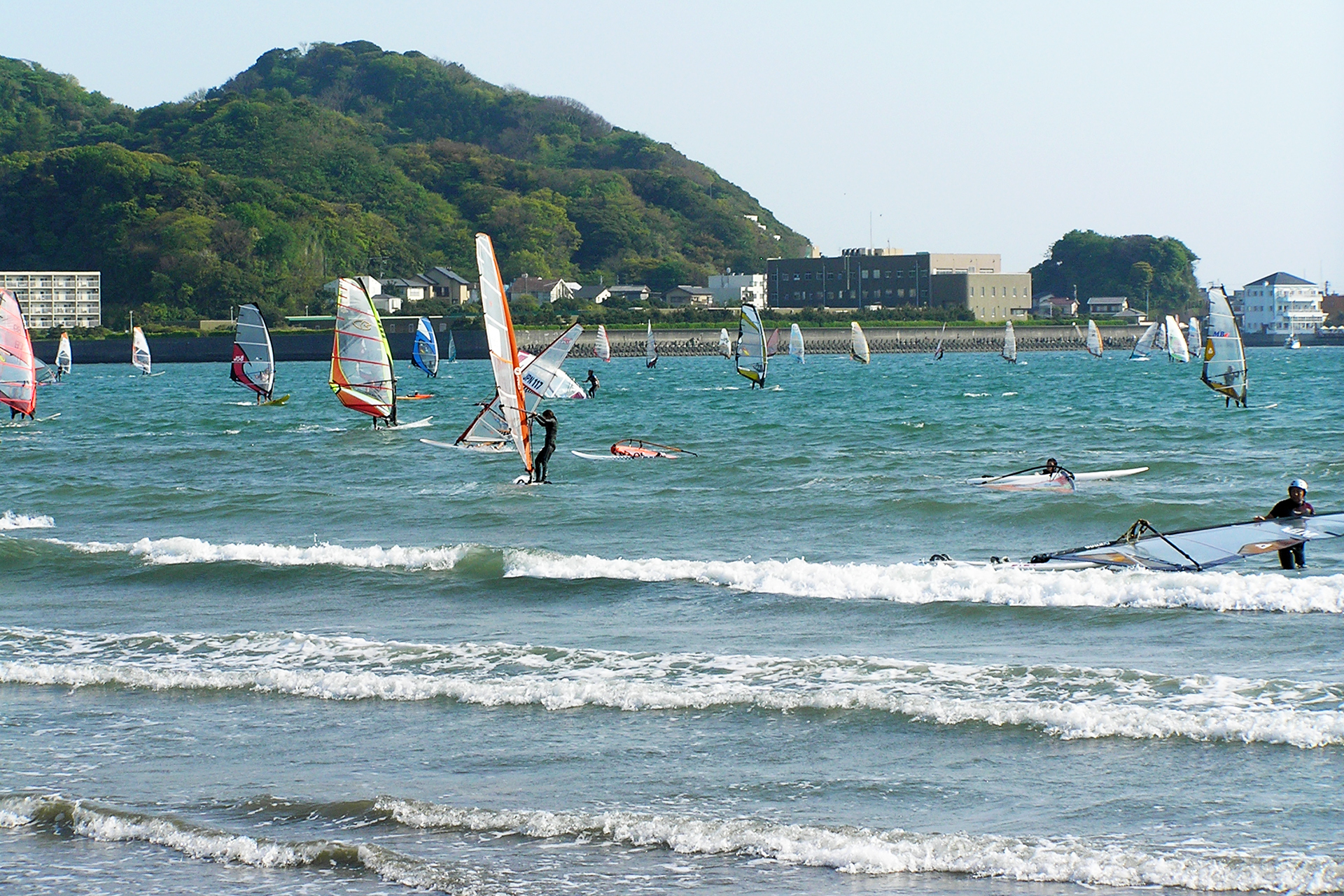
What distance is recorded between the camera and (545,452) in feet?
67.5

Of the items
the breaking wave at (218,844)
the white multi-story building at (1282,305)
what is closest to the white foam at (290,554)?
the breaking wave at (218,844)

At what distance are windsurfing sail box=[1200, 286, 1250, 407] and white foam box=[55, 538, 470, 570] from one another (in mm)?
19596

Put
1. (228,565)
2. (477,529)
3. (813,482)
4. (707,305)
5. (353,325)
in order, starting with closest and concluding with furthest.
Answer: (228,565), (477,529), (813,482), (353,325), (707,305)

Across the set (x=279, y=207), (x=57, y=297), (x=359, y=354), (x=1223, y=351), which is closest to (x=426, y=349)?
(x=359, y=354)

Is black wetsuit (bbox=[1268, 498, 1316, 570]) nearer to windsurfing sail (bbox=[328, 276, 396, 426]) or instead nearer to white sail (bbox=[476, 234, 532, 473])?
white sail (bbox=[476, 234, 532, 473])

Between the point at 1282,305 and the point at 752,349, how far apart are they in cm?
11623

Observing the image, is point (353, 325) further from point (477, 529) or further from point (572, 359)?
point (572, 359)

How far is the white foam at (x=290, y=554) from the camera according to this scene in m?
14.6

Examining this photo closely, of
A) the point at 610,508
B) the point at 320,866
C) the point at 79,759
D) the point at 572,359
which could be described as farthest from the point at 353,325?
the point at 572,359

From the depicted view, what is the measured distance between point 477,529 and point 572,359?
8505cm

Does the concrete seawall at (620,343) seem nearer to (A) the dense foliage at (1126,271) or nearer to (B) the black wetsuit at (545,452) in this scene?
(A) the dense foliage at (1126,271)

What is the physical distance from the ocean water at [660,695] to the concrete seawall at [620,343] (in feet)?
263

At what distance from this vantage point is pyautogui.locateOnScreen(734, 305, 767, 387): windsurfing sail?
4531cm

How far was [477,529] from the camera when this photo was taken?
57.7ft
